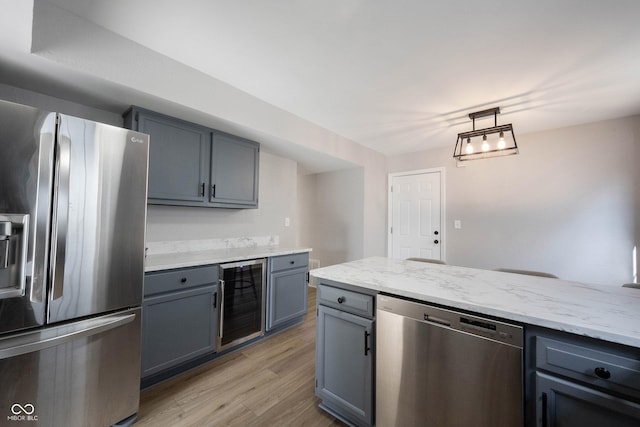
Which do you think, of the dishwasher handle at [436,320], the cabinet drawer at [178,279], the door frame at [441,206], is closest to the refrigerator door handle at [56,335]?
the cabinet drawer at [178,279]

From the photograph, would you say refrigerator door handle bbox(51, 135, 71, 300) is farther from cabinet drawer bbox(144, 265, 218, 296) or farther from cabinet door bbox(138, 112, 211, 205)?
cabinet door bbox(138, 112, 211, 205)

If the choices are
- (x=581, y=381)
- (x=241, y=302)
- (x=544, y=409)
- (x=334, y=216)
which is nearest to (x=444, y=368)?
(x=544, y=409)

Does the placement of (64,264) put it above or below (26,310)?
above

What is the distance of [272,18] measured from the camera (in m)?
1.42

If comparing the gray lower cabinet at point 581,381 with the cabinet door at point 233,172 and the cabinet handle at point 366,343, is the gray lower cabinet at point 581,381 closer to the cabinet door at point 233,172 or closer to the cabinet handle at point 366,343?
the cabinet handle at point 366,343

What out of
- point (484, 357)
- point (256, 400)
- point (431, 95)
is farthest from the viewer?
point (431, 95)

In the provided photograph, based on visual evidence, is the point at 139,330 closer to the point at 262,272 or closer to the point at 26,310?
the point at 26,310

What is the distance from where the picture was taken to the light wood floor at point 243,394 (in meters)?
1.47

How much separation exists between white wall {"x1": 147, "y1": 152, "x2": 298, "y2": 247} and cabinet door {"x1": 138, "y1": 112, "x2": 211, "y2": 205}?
1.14ft

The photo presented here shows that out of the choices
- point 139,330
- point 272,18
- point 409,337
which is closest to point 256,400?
point 139,330

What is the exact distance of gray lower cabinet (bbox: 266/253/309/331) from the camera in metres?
2.45

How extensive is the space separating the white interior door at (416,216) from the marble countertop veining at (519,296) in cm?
215

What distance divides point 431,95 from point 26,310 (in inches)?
122

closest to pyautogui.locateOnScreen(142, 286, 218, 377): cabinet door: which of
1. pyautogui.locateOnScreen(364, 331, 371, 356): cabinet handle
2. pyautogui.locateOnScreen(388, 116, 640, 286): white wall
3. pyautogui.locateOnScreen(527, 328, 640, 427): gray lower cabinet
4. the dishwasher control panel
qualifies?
pyautogui.locateOnScreen(364, 331, 371, 356): cabinet handle
